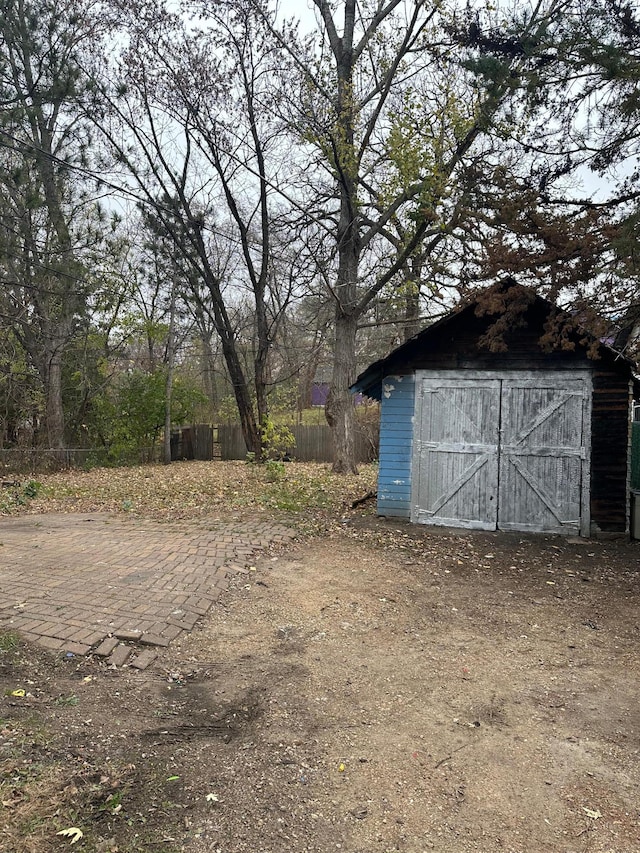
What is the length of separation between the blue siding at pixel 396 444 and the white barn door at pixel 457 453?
0.17 metres

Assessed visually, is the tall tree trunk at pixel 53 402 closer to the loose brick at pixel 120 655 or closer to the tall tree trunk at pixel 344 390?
the tall tree trunk at pixel 344 390

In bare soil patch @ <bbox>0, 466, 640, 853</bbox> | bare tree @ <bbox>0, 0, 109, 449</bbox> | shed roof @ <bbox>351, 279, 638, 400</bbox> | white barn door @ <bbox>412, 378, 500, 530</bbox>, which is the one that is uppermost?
bare tree @ <bbox>0, 0, 109, 449</bbox>

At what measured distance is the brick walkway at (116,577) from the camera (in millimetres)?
4258

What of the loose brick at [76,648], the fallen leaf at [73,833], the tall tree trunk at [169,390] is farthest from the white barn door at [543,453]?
the tall tree trunk at [169,390]

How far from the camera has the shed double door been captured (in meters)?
7.93

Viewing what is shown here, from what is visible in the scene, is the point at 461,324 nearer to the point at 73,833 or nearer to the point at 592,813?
the point at 592,813

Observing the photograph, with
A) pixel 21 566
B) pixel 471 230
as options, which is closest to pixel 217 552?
pixel 21 566

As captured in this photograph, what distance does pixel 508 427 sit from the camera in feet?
26.7

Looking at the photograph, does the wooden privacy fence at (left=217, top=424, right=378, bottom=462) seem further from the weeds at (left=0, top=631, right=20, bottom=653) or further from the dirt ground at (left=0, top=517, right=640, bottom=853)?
the weeds at (left=0, top=631, right=20, bottom=653)

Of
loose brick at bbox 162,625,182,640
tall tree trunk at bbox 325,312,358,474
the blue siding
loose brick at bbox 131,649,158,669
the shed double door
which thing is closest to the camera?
loose brick at bbox 131,649,158,669

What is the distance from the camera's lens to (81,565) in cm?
605

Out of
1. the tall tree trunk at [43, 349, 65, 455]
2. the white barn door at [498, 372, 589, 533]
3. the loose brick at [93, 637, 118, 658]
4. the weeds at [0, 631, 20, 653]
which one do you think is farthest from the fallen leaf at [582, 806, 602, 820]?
the tall tree trunk at [43, 349, 65, 455]

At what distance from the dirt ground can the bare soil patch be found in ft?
0.03

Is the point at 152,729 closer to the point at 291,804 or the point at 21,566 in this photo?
the point at 291,804
